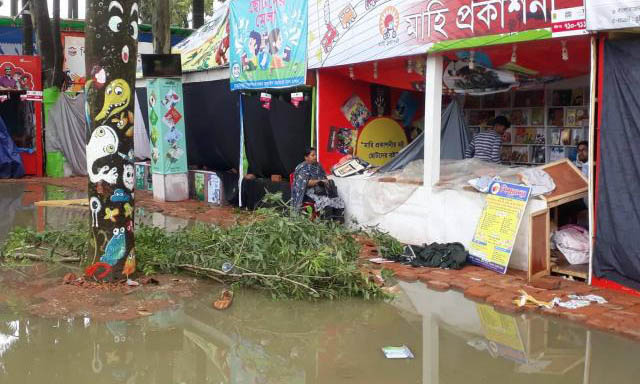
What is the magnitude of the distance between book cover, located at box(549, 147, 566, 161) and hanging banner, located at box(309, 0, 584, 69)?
3.00 m

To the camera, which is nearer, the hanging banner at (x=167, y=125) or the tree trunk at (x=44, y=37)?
the hanging banner at (x=167, y=125)

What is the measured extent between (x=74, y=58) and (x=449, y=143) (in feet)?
55.7

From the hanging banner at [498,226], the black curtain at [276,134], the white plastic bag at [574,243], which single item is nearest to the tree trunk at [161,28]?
the black curtain at [276,134]

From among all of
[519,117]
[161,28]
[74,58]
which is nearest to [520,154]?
[519,117]

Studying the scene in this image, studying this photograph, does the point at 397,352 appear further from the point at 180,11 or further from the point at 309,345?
the point at 180,11

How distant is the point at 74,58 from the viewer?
22.7 meters

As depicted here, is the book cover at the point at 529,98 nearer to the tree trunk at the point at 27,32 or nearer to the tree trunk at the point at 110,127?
the tree trunk at the point at 110,127

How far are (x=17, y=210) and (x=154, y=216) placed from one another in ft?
9.15

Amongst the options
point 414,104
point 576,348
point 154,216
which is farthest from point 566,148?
Result: point 154,216

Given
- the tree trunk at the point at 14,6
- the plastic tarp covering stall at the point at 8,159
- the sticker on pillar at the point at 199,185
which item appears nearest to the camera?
the sticker on pillar at the point at 199,185

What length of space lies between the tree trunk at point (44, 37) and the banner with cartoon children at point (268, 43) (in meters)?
8.95

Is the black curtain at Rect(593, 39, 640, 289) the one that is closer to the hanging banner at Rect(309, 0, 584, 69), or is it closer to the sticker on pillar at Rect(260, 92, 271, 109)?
the hanging banner at Rect(309, 0, 584, 69)

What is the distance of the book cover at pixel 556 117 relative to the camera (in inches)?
386

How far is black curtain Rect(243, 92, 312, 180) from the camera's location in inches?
442
